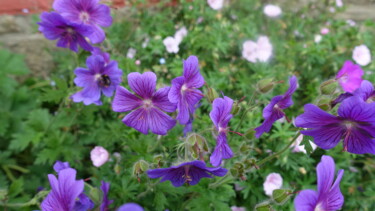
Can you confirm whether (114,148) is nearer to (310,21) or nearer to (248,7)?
(248,7)

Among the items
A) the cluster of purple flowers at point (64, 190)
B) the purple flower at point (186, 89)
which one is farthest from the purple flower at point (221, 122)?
the cluster of purple flowers at point (64, 190)

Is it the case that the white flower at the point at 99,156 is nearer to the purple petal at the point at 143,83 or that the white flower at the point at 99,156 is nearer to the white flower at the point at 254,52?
the purple petal at the point at 143,83

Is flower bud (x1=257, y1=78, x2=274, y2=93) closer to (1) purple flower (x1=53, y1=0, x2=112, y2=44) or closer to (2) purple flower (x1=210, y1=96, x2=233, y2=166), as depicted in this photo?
(2) purple flower (x1=210, y1=96, x2=233, y2=166)

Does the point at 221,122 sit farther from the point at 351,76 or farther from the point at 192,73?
the point at 351,76

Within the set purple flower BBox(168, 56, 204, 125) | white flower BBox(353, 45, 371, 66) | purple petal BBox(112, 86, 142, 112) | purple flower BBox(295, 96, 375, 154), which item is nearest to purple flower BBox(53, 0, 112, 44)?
purple petal BBox(112, 86, 142, 112)

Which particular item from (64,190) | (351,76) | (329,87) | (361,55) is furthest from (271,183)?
(361,55)

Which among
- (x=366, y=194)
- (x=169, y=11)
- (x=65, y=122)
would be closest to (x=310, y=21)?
(x=169, y=11)
